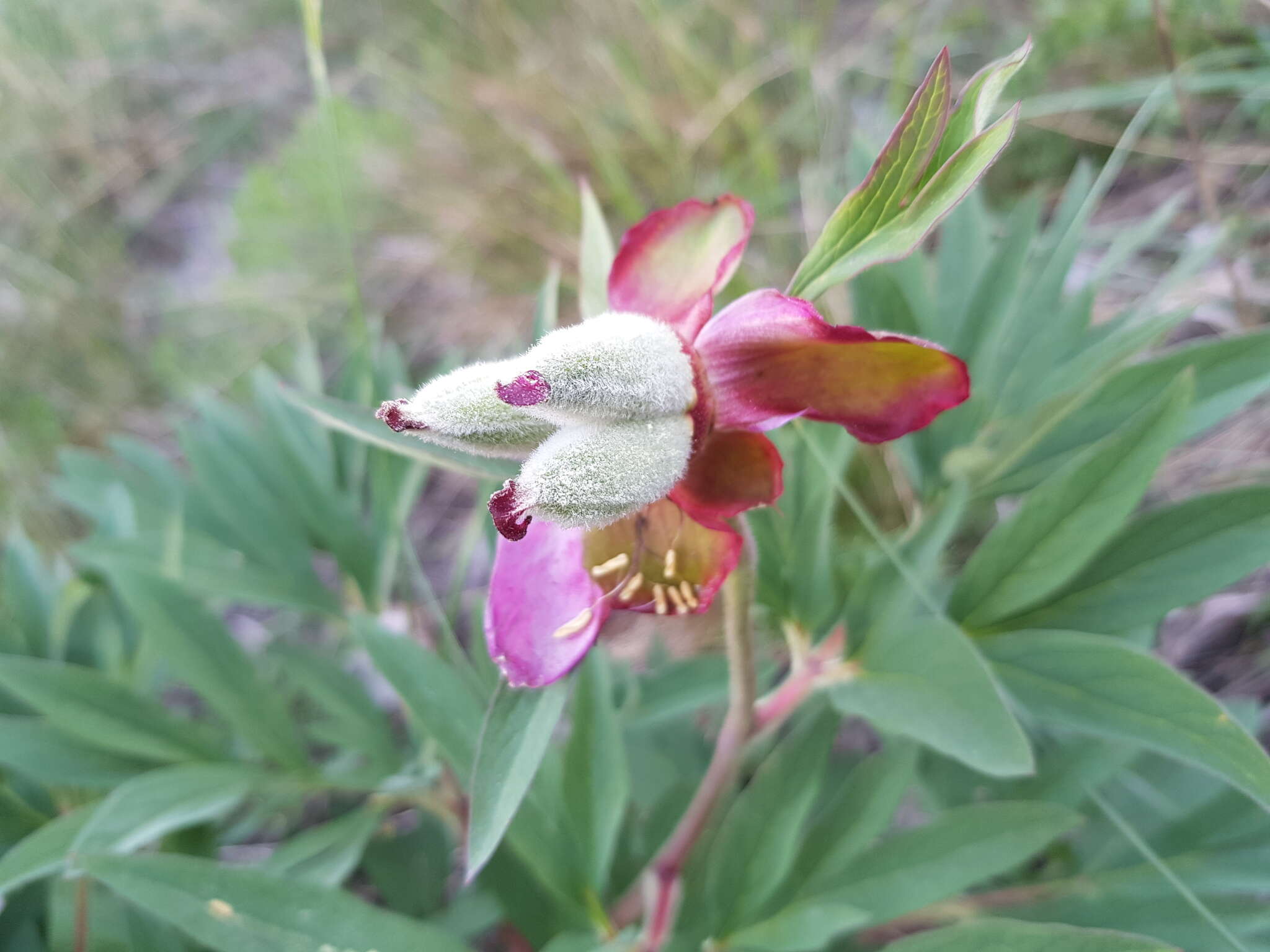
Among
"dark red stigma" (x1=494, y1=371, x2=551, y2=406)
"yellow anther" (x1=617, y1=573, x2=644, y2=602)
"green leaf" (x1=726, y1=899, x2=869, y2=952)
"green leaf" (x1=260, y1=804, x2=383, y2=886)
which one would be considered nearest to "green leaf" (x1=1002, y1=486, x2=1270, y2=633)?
"green leaf" (x1=726, y1=899, x2=869, y2=952)

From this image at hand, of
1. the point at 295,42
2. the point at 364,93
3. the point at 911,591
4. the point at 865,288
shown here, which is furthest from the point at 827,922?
the point at 295,42

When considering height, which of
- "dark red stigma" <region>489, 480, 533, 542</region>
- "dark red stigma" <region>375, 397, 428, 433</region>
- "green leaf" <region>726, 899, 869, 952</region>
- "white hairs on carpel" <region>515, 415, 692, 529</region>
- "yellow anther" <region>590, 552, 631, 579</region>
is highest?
"dark red stigma" <region>375, 397, 428, 433</region>

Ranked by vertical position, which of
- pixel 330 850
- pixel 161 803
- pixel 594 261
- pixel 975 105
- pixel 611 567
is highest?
pixel 975 105

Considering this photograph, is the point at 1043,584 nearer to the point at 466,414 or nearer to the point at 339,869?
the point at 466,414

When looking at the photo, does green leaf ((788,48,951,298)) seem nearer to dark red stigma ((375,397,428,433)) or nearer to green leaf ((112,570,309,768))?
dark red stigma ((375,397,428,433))

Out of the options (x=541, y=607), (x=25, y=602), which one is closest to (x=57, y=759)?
(x=25, y=602)

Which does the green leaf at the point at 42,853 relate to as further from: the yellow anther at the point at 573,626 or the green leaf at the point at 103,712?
the yellow anther at the point at 573,626

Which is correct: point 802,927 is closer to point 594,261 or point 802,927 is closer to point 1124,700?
point 1124,700
